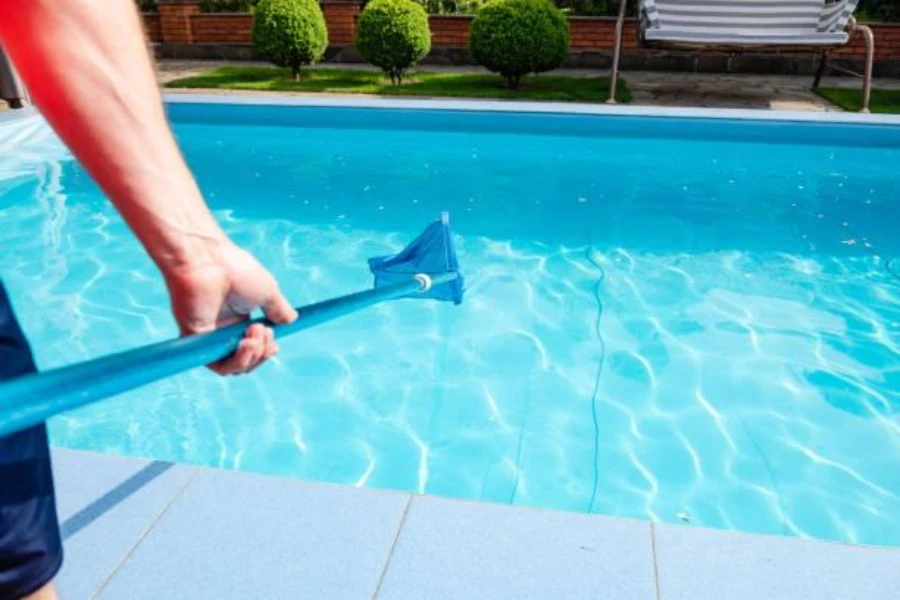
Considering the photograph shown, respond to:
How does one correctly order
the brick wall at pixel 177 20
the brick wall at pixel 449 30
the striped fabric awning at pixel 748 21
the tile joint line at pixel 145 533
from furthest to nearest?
the brick wall at pixel 177 20, the brick wall at pixel 449 30, the striped fabric awning at pixel 748 21, the tile joint line at pixel 145 533

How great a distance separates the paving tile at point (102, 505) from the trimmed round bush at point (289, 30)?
676 centimetres

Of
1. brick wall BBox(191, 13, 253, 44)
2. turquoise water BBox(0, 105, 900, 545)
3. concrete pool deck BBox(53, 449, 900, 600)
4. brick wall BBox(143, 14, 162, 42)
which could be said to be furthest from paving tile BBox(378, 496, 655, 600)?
brick wall BBox(143, 14, 162, 42)

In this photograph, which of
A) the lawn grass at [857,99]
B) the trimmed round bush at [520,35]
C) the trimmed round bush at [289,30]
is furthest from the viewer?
the trimmed round bush at [289,30]

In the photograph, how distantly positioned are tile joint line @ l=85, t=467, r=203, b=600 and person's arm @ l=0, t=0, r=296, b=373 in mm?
1153

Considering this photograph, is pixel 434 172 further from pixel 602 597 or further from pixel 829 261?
pixel 602 597

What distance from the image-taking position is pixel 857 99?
7.23 m

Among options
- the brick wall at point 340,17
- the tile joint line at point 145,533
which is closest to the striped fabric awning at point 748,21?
the brick wall at point 340,17

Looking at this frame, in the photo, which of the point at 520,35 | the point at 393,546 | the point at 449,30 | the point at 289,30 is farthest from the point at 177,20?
the point at 393,546

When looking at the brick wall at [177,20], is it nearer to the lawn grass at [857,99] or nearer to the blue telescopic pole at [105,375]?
the lawn grass at [857,99]

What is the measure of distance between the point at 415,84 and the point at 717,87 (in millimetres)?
Result: 3295

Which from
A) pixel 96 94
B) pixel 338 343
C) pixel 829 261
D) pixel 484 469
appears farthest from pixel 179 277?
pixel 829 261

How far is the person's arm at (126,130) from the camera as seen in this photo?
58 cm

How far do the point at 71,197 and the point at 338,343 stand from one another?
9.73 feet

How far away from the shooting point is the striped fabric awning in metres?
6.68
